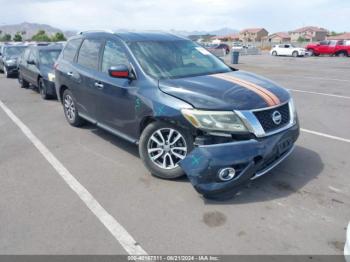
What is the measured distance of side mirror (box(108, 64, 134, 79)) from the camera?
14.0 feet

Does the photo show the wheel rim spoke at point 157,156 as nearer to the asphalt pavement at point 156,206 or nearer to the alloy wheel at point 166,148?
the alloy wheel at point 166,148

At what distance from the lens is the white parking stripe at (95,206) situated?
2.96 m

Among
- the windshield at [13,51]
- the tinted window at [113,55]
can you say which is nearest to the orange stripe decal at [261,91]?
the tinted window at [113,55]

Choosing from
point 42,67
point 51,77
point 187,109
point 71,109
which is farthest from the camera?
point 42,67

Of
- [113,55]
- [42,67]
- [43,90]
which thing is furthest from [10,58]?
[113,55]

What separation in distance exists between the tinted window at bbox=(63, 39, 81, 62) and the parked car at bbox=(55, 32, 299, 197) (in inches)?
24.8

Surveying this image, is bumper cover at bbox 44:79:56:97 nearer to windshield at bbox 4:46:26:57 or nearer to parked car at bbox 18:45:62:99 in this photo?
parked car at bbox 18:45:62:99

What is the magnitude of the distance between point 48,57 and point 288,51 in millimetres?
33230

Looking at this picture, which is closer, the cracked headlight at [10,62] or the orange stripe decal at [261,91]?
the orange stripe decal at [261,91]

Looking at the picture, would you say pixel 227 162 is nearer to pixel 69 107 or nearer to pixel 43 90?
pixel 69 107

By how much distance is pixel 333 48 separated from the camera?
116ft

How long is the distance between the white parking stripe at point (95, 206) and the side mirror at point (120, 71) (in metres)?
1.46

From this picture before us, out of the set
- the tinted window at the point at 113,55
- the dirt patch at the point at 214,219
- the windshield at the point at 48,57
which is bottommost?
the dirt patch at the point at 214,219

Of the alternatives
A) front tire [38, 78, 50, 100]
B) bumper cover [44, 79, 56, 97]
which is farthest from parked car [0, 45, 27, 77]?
bumper cover [44, 79, 56, 97]
